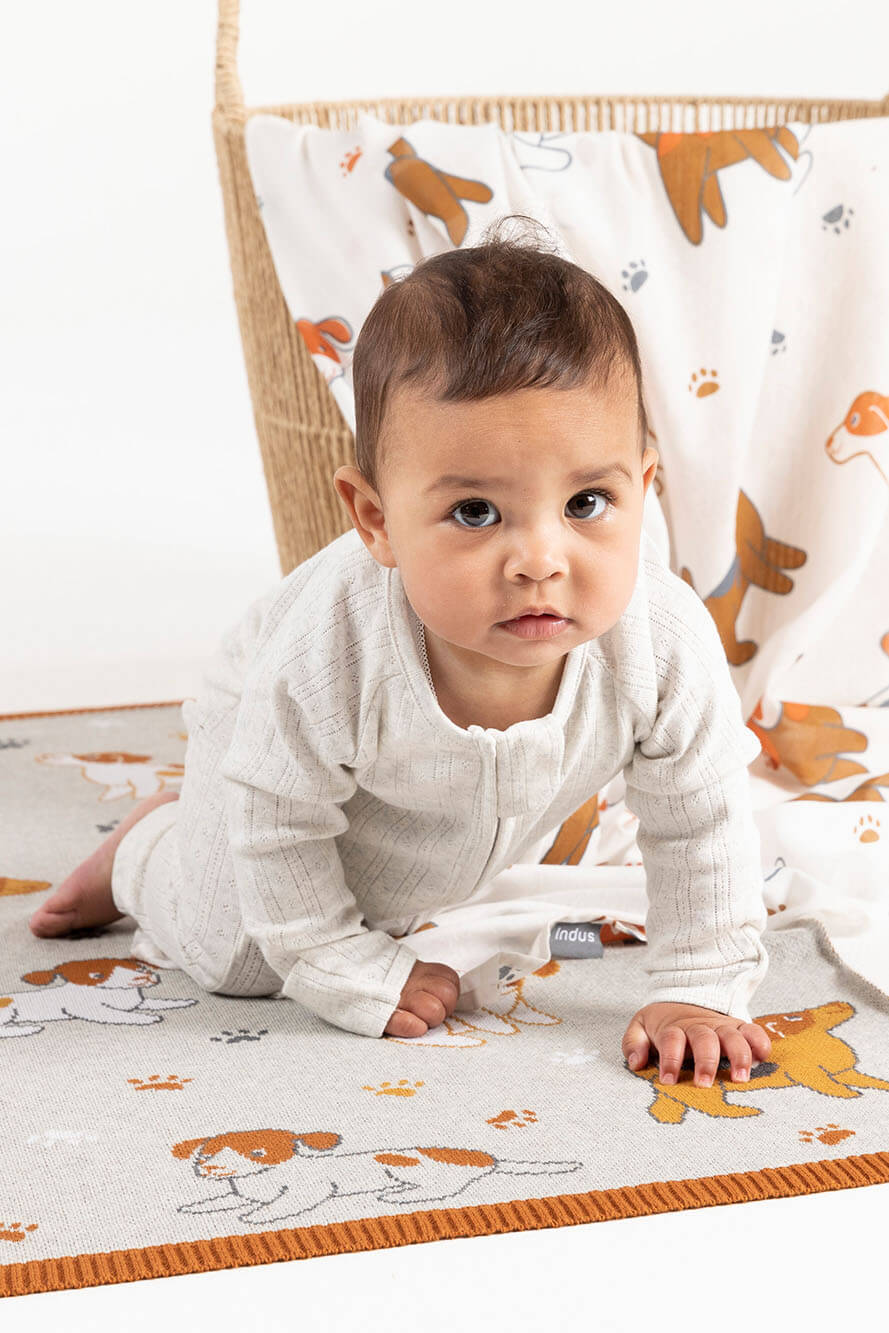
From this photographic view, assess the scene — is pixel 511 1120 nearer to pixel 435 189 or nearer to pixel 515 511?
pixel 515 511

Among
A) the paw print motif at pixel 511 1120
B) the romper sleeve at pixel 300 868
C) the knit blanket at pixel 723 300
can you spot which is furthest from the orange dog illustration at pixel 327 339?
the paw print motif at pixel 511 1120

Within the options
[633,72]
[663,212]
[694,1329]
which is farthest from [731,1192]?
[633,72]

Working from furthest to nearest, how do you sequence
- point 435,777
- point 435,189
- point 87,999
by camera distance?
1. point 435,189
2. point 87,999
3. point 435,777

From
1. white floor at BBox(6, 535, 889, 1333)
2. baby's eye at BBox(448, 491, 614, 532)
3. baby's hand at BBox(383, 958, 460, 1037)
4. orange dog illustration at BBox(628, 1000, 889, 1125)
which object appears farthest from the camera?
baby's hand at BBox(383, 958, 460, 1037)

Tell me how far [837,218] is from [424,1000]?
98 cm

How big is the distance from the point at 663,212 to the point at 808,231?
16 cm

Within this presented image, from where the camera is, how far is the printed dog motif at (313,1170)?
2.88ft

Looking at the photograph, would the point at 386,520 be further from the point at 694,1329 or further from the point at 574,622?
→ the point at 694,1329

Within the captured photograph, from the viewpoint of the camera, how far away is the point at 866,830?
4.86 ft

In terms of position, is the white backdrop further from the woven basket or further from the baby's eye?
the baby's eye

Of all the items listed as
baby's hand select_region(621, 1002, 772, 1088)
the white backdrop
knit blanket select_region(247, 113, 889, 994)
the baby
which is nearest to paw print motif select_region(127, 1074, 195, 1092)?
the baby

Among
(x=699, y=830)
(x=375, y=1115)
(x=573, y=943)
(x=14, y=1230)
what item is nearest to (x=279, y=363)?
(x=573, y=943)

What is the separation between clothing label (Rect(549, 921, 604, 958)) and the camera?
1296 mm

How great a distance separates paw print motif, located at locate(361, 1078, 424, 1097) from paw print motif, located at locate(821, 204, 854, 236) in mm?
1050
